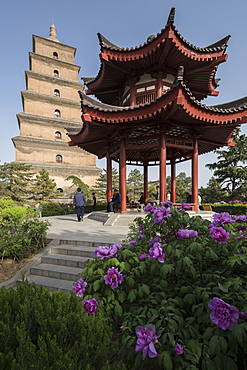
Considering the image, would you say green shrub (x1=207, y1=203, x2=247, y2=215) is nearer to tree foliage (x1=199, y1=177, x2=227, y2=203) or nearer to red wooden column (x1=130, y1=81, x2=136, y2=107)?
tree foliage (x1=199, y1=177, x2=227, y2=203)

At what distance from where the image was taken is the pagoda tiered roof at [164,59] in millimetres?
7607

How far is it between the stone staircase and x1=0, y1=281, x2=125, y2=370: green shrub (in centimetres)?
223

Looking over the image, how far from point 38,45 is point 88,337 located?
1231 inches

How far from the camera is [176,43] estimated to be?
7547 millimetres

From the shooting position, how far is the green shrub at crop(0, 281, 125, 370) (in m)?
1.08

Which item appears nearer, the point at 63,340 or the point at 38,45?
the point at 63,340

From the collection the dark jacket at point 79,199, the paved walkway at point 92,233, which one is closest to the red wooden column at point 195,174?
the paved walkway at point 92,233

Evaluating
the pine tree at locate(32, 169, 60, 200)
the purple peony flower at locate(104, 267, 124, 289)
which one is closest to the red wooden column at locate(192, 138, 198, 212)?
Answer: the purple peony flower at locate(104, 267, 124, 289)

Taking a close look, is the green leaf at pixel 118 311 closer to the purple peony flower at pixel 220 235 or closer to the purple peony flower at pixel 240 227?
the purple peony flower at pixel 220 235

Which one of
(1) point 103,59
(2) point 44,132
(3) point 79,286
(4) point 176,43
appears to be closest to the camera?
(3) point 79,286

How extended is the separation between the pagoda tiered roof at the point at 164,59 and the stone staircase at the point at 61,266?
7.71 meters

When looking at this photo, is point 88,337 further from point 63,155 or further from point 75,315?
point 63,155

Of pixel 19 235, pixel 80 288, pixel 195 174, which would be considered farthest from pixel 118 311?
pixel 195 174

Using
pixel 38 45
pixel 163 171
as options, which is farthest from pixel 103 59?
pixel 38 45
